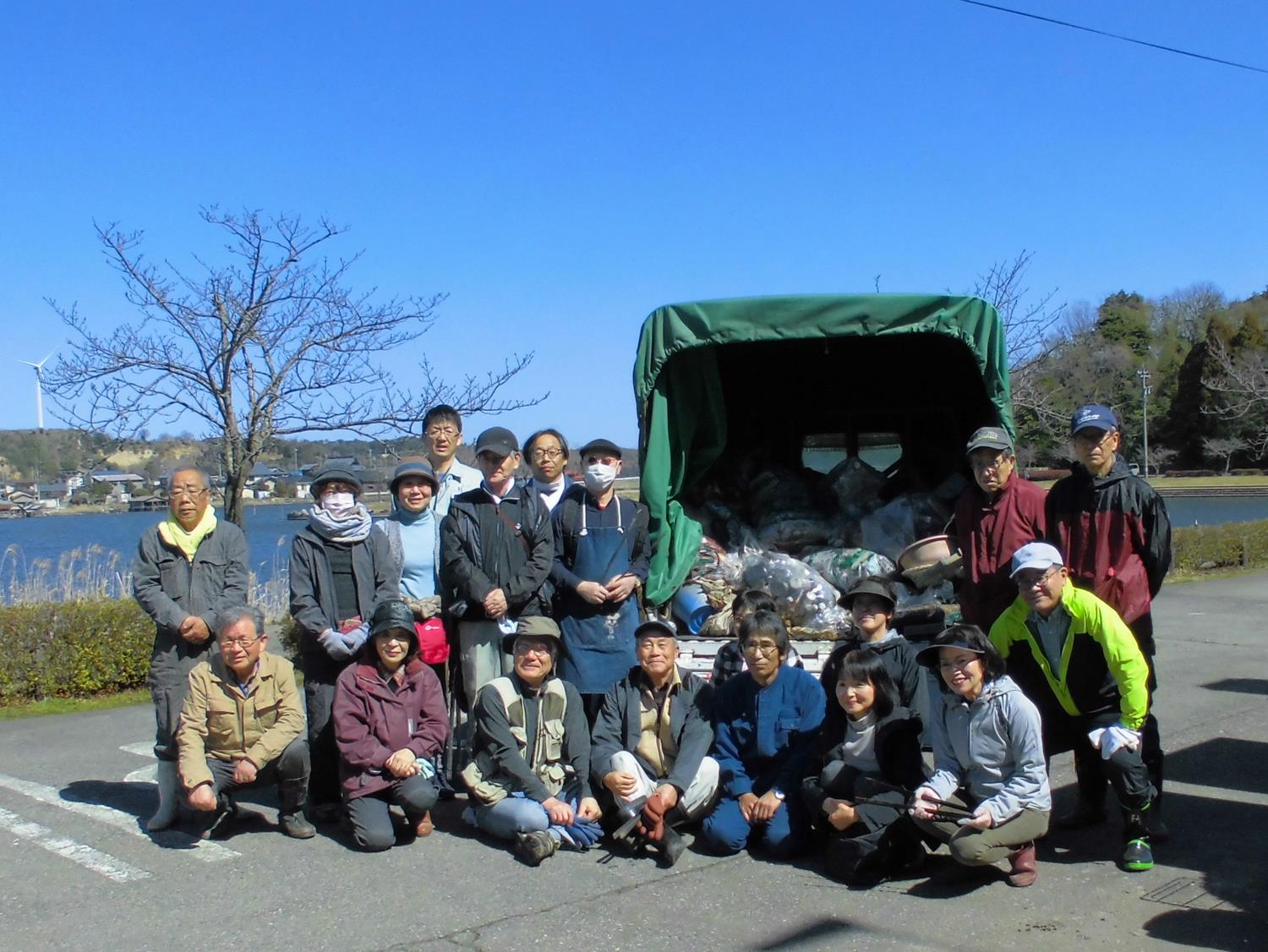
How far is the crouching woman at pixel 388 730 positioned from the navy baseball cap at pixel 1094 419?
3.11 m

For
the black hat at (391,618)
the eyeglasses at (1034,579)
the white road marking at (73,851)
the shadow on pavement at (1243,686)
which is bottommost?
the shadow on pavement at (1243,686)

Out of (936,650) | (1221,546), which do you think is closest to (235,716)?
(936,650)

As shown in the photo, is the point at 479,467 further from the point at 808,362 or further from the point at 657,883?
the point at 808,362

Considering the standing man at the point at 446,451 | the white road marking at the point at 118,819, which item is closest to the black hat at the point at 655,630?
the standing man at the point at 446,451

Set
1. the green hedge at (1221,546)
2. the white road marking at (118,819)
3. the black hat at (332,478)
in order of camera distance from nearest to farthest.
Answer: the white road marking at (118,819)
the black hat at (332,478)
the green hedge at (1221,546)

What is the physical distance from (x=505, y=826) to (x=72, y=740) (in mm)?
4202

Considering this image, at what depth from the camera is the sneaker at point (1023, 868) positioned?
14.9 ft

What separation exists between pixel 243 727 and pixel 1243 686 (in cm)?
713

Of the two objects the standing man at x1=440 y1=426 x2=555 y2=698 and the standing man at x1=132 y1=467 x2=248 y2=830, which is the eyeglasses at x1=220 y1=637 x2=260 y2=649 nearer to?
the standing man at x1=132 y1=467 x2=248 y2=830

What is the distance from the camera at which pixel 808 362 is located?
995 cm

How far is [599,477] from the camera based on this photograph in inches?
239

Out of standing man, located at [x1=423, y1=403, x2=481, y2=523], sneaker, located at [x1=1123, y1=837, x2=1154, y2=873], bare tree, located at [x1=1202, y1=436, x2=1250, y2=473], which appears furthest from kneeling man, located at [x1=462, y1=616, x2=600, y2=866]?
bare tree, located at [x1=1202, y1=436, x2=1250, y2=473]

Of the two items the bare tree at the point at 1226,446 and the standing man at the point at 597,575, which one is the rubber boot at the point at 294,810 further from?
the bare tree at the point at 1226,446

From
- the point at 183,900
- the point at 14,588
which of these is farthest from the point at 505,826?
the point at 14,588
